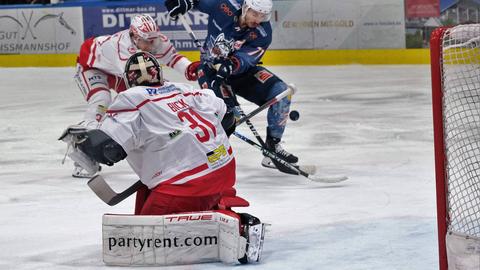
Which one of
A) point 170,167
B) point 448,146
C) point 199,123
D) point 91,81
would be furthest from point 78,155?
point 91,81

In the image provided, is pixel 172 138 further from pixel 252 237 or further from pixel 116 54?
pixel 116 54

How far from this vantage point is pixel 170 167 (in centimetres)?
381

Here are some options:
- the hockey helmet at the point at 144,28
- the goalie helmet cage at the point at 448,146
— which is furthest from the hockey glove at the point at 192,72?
the goalie helmet cage at the point at 448,146

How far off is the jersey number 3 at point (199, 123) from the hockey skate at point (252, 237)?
1.00 ft

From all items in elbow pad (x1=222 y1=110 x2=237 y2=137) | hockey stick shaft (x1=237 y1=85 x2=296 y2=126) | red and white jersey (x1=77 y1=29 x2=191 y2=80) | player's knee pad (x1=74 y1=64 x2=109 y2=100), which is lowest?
hockey stick shaft (x1=237 y1=85 x2=296 y2=126)

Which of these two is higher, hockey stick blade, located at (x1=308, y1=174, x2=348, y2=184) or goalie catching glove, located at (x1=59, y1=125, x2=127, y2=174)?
goalie catching glove, located at (x1=59, y1=125, x2=127, y2=174)

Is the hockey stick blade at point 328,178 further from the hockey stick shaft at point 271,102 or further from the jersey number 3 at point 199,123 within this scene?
the jersey number 3 at point 199,123

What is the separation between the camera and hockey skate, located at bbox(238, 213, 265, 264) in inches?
147

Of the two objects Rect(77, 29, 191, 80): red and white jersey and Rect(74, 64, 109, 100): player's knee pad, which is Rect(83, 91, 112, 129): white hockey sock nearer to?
Rect(74, 64, 109, 100): player's knee pad

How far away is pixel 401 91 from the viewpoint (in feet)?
30.0

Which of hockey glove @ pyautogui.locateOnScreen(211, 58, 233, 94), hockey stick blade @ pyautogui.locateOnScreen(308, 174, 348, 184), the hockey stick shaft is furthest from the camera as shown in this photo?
hockey glove @ pyautogui.locateOnScreen(211, 58, 233, 94)

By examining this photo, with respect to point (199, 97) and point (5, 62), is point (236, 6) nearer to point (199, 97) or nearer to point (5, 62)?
point (199, 97)

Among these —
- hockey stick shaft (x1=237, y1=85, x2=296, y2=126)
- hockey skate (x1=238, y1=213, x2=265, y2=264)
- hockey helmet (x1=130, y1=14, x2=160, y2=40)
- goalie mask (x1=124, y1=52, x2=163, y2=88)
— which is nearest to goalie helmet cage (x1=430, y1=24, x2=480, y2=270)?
hockey skate (x1=238, y1=213, x2=265, y2=264)

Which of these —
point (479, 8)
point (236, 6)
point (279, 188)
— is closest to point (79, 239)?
point (279, 188)
